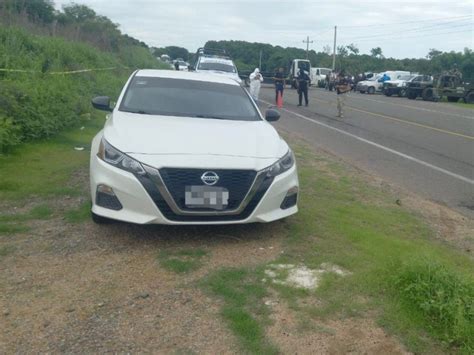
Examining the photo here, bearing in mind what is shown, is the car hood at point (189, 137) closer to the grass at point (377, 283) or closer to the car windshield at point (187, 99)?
the car windshield at point (187, 99)

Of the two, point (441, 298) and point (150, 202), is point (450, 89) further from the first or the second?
point (441, 298)

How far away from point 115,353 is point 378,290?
1977 millimetres

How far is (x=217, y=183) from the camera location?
4.70 m

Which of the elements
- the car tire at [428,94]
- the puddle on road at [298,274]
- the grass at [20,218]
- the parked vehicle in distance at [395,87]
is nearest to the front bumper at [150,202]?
the puddle on road at [298,274]

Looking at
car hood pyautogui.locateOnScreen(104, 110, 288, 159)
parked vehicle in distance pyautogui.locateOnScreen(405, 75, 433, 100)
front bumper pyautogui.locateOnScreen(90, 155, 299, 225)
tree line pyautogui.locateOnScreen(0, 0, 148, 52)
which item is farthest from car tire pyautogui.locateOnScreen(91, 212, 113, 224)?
parked vehicle in distance pyautogui.locateOnScreen(405, 75, 433, 100)

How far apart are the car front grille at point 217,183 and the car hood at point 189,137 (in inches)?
7.8

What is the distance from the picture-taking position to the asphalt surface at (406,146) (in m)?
8.39

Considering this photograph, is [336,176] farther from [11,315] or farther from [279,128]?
[279,128]

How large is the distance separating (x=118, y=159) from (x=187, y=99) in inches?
73.7

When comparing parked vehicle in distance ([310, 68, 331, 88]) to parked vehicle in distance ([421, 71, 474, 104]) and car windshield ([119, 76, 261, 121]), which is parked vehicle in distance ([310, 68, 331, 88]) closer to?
parked vehicle in distance ([421, 71, 474, 104])

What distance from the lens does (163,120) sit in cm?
569

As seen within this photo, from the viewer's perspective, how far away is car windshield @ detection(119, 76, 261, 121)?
6129mm

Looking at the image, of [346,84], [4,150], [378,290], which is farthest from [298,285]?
[346,84]

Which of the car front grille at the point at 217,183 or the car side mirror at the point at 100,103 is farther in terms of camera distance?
the car side mirror at the point at 100,103
